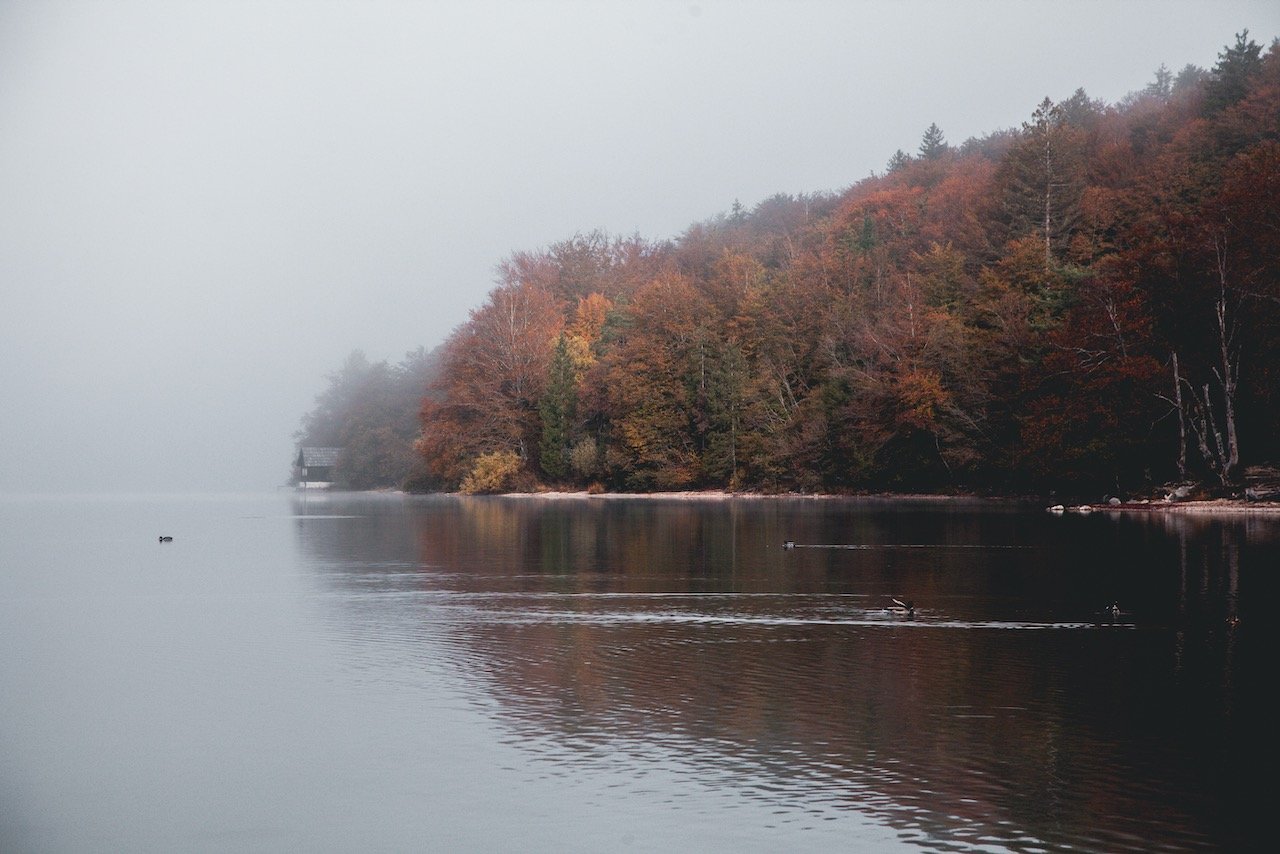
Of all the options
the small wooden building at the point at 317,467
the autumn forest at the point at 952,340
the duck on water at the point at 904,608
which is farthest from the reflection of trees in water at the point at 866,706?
the small wooden building at the point at 317,467

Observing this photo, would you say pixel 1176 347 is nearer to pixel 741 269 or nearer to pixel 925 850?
pixel 741 269

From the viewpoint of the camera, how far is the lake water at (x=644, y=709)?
9016 millimetres

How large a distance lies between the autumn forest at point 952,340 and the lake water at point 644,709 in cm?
2754

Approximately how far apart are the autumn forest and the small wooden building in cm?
2588

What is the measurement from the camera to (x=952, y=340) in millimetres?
68000

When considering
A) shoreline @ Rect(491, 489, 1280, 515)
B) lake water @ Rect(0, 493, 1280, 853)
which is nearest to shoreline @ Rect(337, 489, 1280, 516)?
shoreline @ Rect(491, 489, 1280, 515)

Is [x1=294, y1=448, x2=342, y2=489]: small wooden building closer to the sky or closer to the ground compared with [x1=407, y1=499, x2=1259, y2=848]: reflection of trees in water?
closer to the sky

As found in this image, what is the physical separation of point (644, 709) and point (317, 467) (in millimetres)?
126516

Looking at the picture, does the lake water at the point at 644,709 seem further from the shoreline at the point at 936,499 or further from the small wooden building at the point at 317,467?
the small wooden building at the point at 317,467

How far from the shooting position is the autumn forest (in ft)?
173

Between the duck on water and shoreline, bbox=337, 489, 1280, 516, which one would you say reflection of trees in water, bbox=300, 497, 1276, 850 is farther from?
shoreline, bbox=337, 489, 1280, 516

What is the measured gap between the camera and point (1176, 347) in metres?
53.2

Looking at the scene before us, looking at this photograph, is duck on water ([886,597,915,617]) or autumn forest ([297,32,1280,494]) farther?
autumn forest ([297,32,1280,494])

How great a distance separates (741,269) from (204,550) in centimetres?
6347
